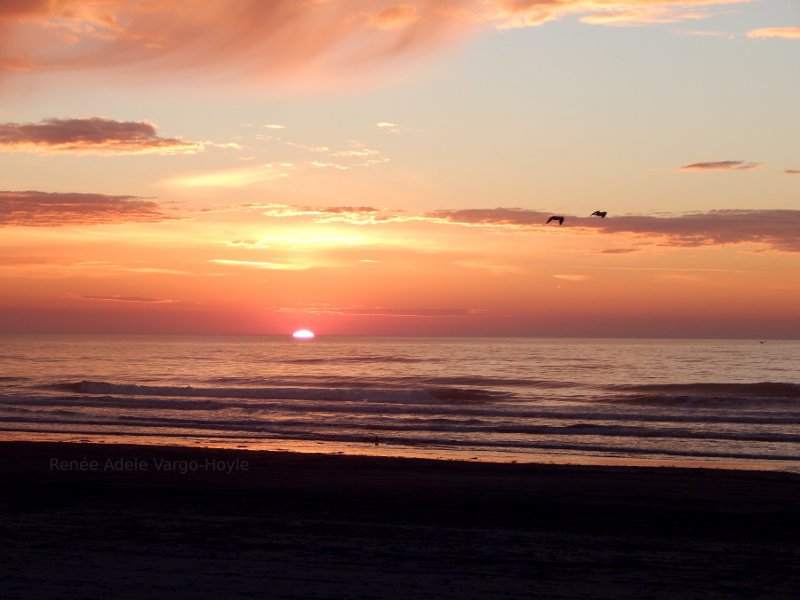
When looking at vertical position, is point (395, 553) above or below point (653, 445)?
above

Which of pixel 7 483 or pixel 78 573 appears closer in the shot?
pixel 78 573

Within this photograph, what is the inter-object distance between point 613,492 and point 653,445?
10668 millimetres

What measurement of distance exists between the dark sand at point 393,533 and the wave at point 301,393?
2581cm

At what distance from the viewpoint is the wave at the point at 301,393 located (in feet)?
143

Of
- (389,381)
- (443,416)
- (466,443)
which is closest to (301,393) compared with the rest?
(443,416)

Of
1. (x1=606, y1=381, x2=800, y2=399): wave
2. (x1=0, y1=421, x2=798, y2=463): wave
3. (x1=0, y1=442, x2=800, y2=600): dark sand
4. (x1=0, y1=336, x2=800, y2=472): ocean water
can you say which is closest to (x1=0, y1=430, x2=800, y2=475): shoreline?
(x1=0, y1=336, x2=800, y2=472): ocean water

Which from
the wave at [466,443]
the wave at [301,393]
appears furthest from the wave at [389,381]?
the wave at [466,443]

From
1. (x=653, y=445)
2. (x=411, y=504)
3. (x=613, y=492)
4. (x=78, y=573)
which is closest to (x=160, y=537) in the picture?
(x=78, y=573)

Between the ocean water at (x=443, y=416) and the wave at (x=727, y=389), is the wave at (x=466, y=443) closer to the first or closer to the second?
the ocean water at (x=443, y=416)

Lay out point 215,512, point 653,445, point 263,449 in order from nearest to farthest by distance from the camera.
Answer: point 215,512
point 263,449
point 653,445

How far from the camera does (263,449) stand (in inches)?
868

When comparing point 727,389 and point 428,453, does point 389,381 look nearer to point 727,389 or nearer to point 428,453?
point 727,389

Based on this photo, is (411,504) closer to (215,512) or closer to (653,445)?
(215,512)

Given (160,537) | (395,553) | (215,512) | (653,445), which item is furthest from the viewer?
(653,445)
